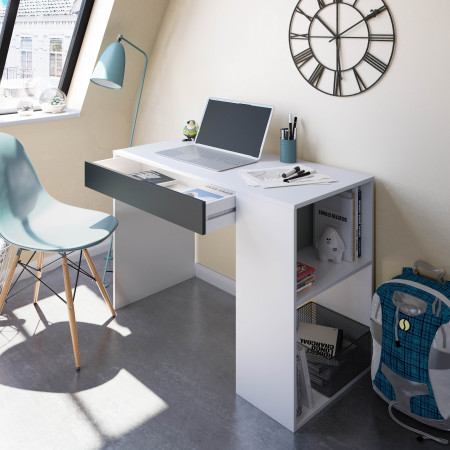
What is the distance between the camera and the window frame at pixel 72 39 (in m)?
2.98

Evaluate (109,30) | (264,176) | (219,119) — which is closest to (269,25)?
(219,119)

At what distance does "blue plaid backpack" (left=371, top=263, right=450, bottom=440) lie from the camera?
6.24 feet

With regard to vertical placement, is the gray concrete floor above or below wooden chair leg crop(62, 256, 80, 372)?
below

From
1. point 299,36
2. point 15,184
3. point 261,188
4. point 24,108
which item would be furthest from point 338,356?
point 24,108

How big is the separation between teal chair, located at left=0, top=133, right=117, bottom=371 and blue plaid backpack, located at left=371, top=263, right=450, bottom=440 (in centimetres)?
116

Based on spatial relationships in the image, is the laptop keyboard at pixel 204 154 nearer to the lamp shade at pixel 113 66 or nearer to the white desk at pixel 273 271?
the white desk at pixel 273 271

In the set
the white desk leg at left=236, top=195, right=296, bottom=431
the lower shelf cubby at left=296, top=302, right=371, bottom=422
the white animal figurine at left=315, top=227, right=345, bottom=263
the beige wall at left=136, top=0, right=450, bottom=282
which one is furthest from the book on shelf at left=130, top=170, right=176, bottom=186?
the lower shelf cubby at left=296, top=302, right=371, bottom=422

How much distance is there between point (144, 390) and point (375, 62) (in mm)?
1486

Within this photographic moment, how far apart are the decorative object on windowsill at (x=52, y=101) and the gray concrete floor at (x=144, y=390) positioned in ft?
3.36

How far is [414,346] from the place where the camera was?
6.41ft

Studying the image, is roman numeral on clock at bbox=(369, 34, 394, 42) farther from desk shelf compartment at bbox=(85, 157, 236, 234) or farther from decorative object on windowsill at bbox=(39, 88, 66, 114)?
decorative object on windowsill at bbox=(39, 88, 66, 114)

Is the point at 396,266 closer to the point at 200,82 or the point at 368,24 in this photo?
the point at 368,24

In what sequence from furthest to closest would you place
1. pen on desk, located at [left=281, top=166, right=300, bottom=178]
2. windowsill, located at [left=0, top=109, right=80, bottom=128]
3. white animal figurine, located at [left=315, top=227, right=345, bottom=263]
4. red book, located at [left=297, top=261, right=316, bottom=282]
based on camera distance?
windowsill, located at [left=0, top=109, right=80, bottom=128] → white animal figurine, located at [left=315, top=227, right=345, bottom=263] → pen on desk, located at [left=281, top=166, right=300, bottom=178] → red book, located at [left=297, top=261, right=316, bottom=282]

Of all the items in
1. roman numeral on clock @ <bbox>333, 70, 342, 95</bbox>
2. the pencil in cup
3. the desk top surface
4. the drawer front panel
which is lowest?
the drawer front panel
